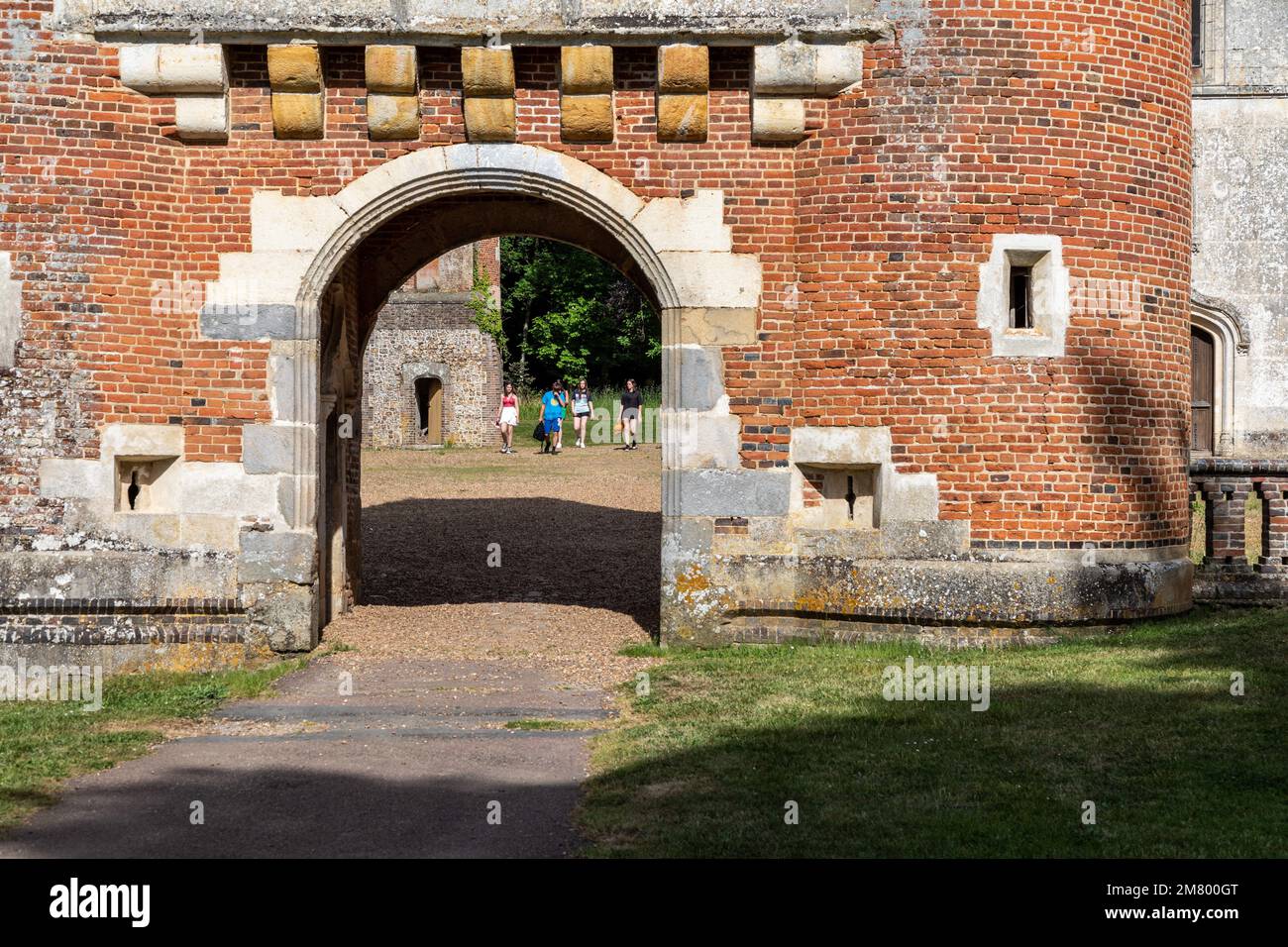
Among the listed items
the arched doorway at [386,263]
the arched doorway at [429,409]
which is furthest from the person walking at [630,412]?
the arched doorway at [386,263]

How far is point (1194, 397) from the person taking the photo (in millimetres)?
24250

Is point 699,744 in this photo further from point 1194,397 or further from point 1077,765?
point 1194,397

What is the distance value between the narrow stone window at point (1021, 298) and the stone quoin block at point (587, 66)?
10.6 ft

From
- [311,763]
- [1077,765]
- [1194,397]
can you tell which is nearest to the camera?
[1077,765]

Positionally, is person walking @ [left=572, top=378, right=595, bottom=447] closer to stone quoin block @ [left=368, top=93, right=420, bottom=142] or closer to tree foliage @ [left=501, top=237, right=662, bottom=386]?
tree foliage @ [left=501, top=237, right=662, bottom=386]

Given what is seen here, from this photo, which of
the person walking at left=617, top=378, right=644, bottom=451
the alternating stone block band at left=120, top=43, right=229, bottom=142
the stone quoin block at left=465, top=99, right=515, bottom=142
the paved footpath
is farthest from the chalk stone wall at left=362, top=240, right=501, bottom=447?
the paved footpath

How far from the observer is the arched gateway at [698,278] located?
410 inches

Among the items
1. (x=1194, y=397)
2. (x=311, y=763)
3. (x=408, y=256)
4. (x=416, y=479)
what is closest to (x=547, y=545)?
(x=408, y=256)

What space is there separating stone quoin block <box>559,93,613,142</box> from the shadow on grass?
13.1ft

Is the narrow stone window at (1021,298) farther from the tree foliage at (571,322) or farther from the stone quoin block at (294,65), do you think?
the tree foliage at (571,322)

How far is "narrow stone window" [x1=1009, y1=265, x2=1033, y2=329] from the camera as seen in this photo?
1062cm

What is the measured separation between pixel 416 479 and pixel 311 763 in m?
17.2

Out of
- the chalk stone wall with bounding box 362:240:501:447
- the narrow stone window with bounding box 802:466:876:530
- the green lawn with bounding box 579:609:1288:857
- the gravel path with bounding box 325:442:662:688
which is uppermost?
the chalk stone wall with bounding box 362:240:501:447

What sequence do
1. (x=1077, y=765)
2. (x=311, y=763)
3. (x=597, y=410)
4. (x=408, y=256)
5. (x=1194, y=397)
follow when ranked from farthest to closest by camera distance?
(x=597, y=410) → (x=1194, y=397) → (x=408, y=256) → (x=311, y=763) → (x=1077, y=765)
